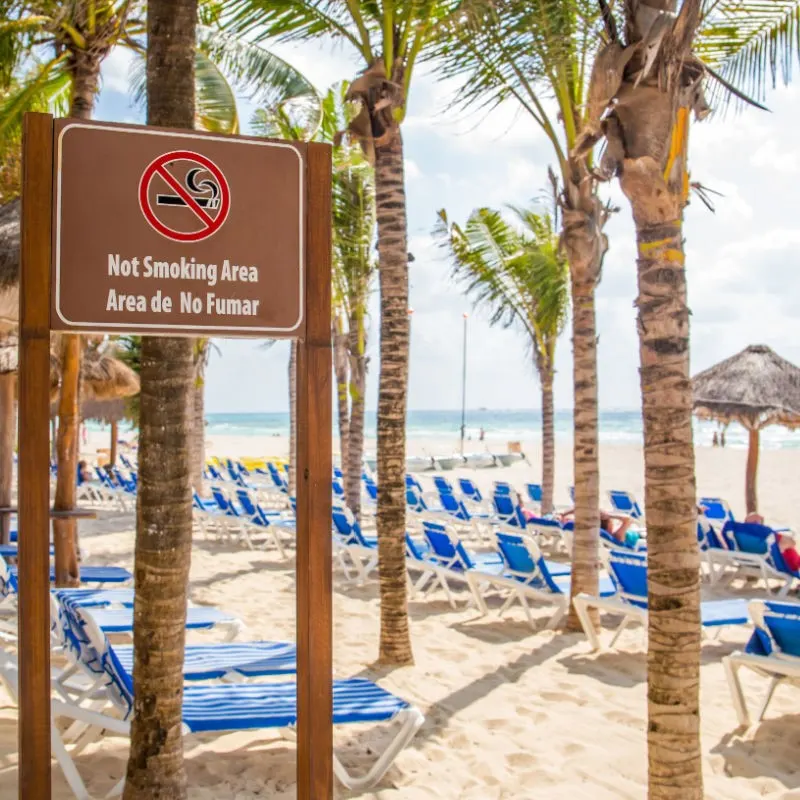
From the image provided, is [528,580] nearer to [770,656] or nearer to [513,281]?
[770,656]

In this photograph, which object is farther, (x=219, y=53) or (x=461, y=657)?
(x=219, y=53)

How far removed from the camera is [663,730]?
→ 328 cm

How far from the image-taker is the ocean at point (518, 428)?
65062 millimetres

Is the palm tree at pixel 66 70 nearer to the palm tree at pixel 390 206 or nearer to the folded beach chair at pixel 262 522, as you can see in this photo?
the palm tree at pixel 390 206

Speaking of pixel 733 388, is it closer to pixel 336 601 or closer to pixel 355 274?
pixel 355 274

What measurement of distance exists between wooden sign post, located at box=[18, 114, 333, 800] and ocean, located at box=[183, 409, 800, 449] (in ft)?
183

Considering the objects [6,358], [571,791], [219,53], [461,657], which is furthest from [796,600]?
[6,358]

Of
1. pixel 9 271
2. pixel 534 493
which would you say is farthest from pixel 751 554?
pixel 9 271

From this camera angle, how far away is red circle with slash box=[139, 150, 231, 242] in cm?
283

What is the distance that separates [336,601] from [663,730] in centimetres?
552

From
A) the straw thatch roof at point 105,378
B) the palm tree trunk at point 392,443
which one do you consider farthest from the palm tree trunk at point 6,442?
the palm tree trunk at point 392,443

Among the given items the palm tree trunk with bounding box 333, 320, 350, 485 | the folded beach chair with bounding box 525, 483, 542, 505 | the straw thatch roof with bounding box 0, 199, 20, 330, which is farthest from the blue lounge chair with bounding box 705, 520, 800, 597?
the palm tree trunk with bounding box 333, 320, 350, 485

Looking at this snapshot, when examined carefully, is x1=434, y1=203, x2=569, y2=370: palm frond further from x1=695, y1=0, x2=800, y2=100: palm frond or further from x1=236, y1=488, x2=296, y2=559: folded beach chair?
x1=695, y1=0, x2=800, y2=100: palm frond

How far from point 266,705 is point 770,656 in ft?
9.42
